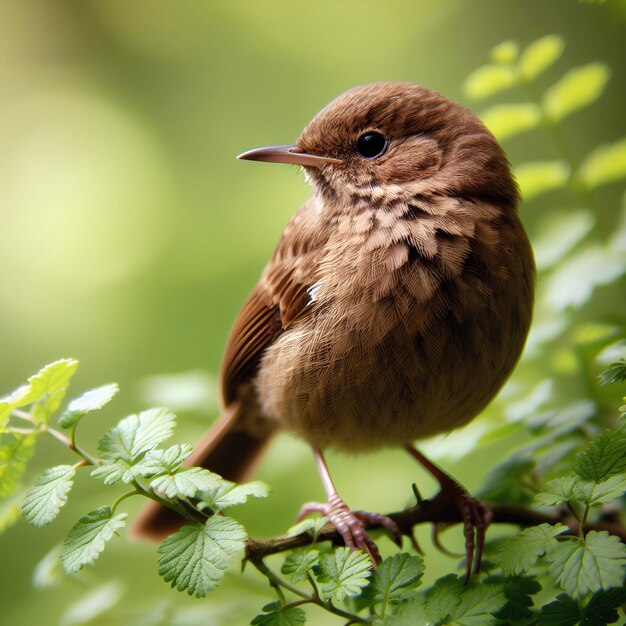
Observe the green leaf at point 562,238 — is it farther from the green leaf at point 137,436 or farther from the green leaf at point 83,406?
the green leaf at point 83,406

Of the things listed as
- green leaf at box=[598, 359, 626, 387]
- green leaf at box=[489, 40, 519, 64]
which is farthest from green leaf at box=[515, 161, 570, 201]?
green leaf at box=[598, 359, 626, 387]

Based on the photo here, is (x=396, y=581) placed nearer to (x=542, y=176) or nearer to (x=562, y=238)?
(x=562, y=238)

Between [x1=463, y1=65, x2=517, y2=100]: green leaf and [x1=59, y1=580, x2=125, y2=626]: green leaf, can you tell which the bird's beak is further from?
[x1=59, y1=580, x2=125, y2=626]: green leaf

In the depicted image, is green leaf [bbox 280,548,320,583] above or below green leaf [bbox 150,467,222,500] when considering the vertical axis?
below

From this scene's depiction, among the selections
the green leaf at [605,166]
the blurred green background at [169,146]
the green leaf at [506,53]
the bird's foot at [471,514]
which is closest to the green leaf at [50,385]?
the bird's foot at [471,514]

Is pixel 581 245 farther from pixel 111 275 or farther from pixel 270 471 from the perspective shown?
pixel 111 275

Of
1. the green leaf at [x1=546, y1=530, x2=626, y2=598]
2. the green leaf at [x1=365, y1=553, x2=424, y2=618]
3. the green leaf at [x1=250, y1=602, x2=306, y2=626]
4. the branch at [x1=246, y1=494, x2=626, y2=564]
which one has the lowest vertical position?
the branch at [x1=246, y1=494, x2=626, y2=564]
